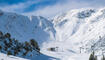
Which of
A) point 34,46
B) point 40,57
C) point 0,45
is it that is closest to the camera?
point 0,45

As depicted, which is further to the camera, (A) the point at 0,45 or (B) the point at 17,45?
(B) the point at 17,45

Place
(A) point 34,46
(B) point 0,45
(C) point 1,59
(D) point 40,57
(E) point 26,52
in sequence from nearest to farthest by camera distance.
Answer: (C) point 1,59 < (B) point 0,45 < (E) point 26,52 < (D) point 40,57 < (A) point 34,46

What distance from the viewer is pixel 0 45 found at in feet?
255

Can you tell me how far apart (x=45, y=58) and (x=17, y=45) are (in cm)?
1450

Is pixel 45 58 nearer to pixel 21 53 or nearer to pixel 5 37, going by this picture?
pixel 21 53

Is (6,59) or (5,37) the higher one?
(5,37)

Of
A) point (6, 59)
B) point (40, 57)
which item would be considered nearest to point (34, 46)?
point (40, 57)

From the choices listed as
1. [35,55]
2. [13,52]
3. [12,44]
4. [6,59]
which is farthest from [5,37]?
[6,59]

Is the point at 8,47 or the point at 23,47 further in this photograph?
the point at 23,47

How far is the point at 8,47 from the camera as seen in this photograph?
268 ft

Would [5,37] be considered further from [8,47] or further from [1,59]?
[1,59]

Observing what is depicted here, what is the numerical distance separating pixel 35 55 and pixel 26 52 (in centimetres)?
575

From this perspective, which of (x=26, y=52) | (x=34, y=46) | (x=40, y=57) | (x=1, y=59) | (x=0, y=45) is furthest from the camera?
(x=34, y=46)

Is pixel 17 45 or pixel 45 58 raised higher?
pixel 17 45
